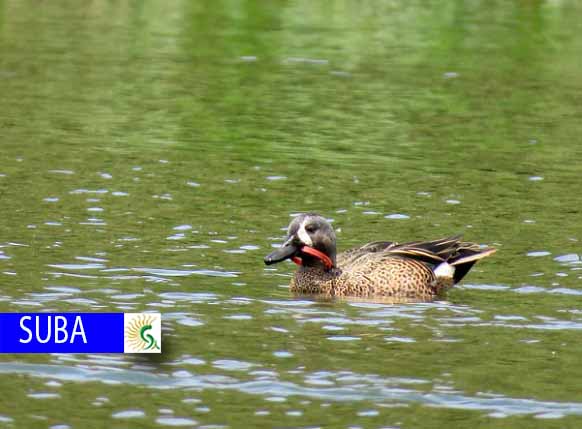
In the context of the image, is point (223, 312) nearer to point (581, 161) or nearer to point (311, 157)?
point (311, 157)

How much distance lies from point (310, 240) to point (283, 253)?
375mm

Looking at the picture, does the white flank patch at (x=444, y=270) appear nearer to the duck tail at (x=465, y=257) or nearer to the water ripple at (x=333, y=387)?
the duck tail at (x=465, y=257)

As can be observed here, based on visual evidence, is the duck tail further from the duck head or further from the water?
the duck head

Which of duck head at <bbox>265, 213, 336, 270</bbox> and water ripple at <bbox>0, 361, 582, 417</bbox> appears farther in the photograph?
duck head at <bbox>265, 213, 336, 270</bbox>

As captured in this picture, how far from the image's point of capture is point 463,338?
13.3 meters

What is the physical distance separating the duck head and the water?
0.45 m

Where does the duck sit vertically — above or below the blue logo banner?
above

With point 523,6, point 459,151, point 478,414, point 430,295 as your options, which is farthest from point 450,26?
point 478,414

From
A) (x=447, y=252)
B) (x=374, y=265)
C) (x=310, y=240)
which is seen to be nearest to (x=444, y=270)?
(x=447, y=252)

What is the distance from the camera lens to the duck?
15.2m

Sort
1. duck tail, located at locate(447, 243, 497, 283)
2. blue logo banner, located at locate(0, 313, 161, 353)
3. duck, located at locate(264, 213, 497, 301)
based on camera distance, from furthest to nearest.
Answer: duck tail, located at locate(447, 243, 497, 283)
duck, located at locate(264, 213, 497, 301)
blue logo banner, located at locate(0, 313, 161, 353)

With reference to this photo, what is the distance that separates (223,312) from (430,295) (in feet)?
7.73

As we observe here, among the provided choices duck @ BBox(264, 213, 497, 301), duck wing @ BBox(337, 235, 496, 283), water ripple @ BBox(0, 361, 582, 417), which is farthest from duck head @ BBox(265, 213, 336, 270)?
water ripple @ BBox(0, 361, 582, 417)

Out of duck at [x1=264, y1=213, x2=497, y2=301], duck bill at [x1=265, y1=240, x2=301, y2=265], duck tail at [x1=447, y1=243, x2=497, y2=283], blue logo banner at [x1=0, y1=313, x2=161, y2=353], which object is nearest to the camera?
blue logo banner at [x1=0, y1=313, x2=161, y2=353]
